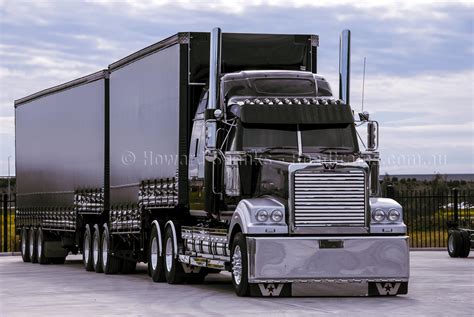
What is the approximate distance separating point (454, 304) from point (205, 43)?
25.0 feet

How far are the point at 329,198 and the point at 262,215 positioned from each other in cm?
112

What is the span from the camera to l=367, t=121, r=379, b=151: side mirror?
71.4ft

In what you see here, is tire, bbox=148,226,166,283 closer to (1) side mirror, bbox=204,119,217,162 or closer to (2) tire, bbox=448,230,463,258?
(1) side mirror, bbox=204,119,217,162

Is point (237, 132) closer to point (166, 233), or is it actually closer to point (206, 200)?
point (206, 200)

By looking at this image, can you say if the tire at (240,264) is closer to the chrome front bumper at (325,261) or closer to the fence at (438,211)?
the chrome front bumper at (325,261)

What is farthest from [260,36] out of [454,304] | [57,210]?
[57,210]

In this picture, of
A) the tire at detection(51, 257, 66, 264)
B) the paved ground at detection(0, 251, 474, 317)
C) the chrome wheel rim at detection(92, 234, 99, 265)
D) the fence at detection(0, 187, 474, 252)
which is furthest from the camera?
the fence at detection(0, 187, 474, 252)

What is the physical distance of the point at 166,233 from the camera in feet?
82.0

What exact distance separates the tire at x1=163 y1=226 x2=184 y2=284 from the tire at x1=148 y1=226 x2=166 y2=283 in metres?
0.17

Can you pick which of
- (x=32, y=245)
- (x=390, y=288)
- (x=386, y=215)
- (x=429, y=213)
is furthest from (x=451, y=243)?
(x=386, y=215)

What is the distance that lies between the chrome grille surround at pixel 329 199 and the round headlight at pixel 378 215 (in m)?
0.19

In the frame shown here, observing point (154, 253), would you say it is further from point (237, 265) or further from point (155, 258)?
point (237, 265)

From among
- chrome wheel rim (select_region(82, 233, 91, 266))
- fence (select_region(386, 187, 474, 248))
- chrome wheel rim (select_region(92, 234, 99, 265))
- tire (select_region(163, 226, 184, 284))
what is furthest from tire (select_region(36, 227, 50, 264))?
tire (select_region(163, 226, 184, 284))

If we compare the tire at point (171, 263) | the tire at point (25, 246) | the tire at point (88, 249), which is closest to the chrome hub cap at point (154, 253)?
the tire at point (171, 263)
